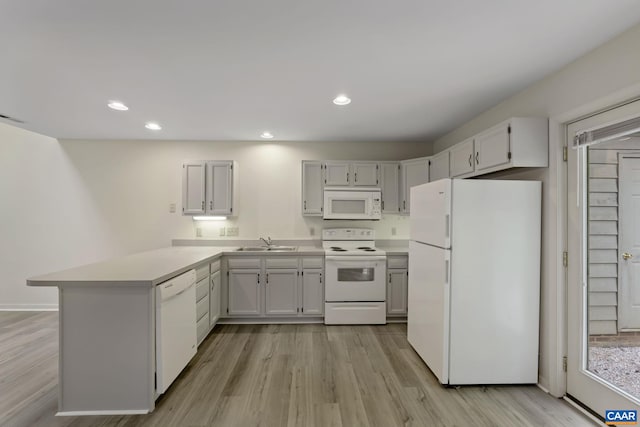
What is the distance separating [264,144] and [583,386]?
4.08 metres

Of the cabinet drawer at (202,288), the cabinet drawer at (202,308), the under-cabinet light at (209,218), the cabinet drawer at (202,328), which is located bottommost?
the cabinet drawer at (202,328)

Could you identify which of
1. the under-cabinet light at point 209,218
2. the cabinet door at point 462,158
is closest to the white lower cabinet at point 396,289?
the cabinet door at point 462,158

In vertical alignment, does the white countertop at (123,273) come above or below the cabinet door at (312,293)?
above

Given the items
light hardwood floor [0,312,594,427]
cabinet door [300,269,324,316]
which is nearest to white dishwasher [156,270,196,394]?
light hardwood floor [0,312,594,427]

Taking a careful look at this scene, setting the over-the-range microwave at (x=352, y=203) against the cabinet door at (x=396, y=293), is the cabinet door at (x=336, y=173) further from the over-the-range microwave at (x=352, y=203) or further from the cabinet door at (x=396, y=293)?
the cabinet door at (x=396, y=293)

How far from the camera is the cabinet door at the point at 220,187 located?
3.90m

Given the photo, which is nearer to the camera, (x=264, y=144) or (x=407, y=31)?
(x=407, y=31)

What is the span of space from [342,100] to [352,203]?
5.25ft

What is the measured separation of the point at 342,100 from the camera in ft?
8.80

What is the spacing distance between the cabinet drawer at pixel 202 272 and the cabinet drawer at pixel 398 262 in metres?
2.16

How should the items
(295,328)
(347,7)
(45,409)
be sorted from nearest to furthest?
(347,7)
(45,409)
(295,328)

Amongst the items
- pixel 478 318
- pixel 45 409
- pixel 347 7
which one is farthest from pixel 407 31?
pixel 45 409

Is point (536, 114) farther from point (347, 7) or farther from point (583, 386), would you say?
point (583, 386)

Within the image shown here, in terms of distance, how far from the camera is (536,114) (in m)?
2.35
